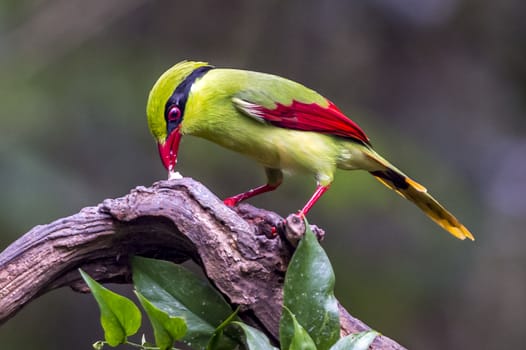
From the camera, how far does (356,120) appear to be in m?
6.62

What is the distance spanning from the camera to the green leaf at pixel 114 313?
2574 millimetres

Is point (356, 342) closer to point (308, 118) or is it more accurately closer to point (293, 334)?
point (293, 334)

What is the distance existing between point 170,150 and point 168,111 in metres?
0.15

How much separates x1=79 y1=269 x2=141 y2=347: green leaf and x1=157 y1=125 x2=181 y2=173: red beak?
1.23 meters

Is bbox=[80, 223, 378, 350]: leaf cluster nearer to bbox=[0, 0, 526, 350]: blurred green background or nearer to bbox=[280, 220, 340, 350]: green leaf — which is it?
bbox=[280, 220, 340, 350]: green leaf

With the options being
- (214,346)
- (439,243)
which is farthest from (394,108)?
(214,346)

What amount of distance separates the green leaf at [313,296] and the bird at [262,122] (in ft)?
3.94

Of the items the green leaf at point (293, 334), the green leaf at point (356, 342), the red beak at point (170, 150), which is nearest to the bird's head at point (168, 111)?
the red beak at point (170, 150)

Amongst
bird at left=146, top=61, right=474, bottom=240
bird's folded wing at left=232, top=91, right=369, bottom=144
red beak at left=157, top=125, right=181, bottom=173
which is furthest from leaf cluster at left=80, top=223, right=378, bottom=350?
bird's folded wing at left=232, top=91, right=369, bottom=144

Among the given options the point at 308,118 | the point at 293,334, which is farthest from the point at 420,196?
the point at 293,334

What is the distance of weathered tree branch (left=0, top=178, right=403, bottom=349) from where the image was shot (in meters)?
2.97

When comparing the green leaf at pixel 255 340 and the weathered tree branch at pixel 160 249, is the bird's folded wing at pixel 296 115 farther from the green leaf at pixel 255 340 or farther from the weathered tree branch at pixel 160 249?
A: the green leaf at pixel 255 340

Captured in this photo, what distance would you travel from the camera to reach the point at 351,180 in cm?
629

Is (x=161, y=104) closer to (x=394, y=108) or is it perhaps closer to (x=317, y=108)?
(x=317, y=108)
